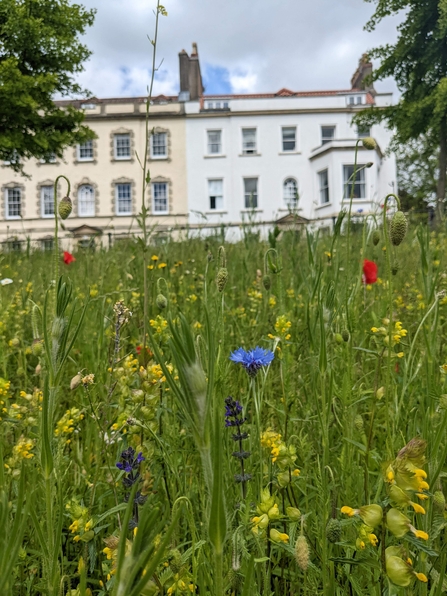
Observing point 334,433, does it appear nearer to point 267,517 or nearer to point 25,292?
point 267,517

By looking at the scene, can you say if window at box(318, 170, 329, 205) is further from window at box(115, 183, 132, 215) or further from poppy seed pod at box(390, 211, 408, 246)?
poppy seed pod at box(390, 211, 408, 246)

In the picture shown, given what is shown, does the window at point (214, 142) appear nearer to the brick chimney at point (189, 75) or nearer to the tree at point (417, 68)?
the brick chimney at point (189, 75)

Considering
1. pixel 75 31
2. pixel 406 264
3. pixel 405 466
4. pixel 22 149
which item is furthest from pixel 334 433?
pixel 75 31

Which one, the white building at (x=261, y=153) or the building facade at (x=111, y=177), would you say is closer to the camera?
the white building at (x=261, y=153)

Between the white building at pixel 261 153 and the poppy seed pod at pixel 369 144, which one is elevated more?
the white building at pixel 261 153

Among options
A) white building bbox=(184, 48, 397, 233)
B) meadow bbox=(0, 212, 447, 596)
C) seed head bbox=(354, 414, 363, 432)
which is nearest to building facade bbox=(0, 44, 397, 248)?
white building bbox=(184, 48, 397, 233)

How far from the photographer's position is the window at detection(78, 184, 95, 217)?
19047 mm

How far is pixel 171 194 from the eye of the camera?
19047 millimetres

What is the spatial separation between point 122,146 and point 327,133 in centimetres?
848

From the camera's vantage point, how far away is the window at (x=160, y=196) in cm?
1911

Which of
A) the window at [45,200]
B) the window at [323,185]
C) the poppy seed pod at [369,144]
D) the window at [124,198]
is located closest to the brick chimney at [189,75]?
the window at [124,198]

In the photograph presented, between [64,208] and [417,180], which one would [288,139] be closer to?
[417,180]

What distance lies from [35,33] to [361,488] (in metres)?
13.7

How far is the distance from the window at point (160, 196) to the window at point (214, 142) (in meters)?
2.33
